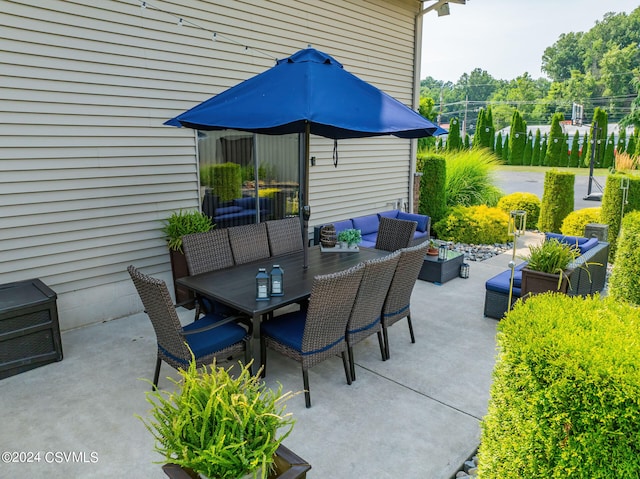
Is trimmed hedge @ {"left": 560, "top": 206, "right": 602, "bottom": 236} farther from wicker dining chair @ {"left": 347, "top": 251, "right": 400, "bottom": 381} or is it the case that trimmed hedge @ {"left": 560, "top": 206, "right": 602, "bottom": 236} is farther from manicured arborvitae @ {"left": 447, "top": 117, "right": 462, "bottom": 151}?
manicured arborvitae @ {"left": 447, "top": 117, "right": 462, "bottom": 151}

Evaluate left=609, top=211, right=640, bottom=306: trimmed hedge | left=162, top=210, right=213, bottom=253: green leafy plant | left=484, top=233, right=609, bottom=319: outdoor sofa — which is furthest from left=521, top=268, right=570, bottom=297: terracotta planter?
left=162, top=210, right=213, bottom=253: green leafy plant

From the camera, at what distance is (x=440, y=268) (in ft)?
19.2

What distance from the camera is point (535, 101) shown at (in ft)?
155

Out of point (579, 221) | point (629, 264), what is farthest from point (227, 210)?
point (579, 221)

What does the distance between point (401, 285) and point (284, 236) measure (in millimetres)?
1528

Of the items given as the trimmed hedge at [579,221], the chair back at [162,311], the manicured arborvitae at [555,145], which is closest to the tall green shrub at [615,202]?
the trimmed hedge at [579,221]

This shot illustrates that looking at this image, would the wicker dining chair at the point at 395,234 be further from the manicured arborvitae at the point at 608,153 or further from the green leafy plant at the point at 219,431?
the manicured arborvitae at the point at 608,153

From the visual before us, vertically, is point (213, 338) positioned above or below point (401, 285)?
below

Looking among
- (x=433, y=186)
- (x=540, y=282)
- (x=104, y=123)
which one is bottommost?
(x=540, y=282)

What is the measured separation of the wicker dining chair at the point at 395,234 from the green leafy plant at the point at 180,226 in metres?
2.05

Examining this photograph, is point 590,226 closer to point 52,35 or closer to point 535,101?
point 52,35

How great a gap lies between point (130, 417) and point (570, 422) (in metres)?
2.65

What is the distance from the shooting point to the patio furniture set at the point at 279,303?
2.93 meters

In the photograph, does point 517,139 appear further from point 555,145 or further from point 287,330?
point 287,330
